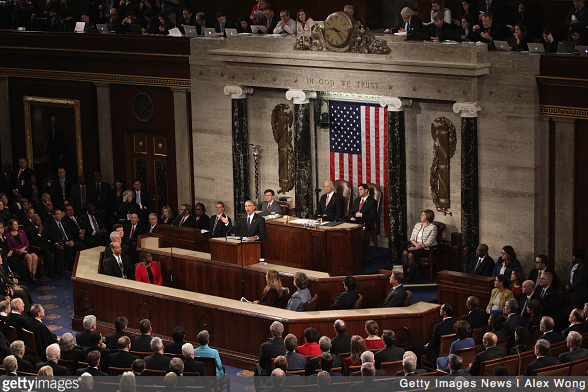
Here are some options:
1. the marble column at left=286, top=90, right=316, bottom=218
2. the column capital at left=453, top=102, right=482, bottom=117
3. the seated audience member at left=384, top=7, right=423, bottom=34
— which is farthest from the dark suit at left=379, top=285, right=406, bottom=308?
the seated audience member at left=384, top=7, right=423, bottom=34

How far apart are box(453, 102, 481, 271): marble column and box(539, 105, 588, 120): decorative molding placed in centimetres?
102

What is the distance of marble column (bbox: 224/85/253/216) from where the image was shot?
1858cm

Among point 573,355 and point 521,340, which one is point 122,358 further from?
point 573,355

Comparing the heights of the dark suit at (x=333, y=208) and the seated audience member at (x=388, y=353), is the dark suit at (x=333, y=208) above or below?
above

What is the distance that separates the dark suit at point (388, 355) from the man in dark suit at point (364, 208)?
5538 mm

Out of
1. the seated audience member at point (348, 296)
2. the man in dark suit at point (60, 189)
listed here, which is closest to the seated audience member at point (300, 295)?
the seated audience member at point (348, 296)

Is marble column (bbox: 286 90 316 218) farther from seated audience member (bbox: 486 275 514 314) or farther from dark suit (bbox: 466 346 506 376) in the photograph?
dark suit (bbox: 466 346 506 376)

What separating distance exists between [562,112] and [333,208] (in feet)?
14.1

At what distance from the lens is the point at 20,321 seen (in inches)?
518

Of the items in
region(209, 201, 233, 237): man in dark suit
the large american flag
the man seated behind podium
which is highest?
the large american flag

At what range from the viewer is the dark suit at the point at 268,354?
38.6 ft

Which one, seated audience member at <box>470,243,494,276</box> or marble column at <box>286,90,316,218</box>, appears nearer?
seated audience member at <box>470,243,494,276</box>

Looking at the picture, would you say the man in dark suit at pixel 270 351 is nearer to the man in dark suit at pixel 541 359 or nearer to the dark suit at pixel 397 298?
the dark suit at pixel 397 298

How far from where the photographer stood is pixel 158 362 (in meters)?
11.4
